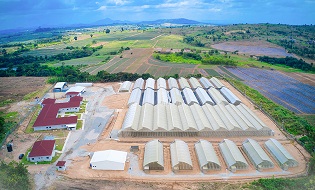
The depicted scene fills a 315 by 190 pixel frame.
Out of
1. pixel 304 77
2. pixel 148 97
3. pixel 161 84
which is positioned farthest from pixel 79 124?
pixel 304 77

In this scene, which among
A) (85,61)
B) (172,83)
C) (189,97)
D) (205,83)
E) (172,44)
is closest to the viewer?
(189,97)

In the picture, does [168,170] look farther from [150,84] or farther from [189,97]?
[150,84]

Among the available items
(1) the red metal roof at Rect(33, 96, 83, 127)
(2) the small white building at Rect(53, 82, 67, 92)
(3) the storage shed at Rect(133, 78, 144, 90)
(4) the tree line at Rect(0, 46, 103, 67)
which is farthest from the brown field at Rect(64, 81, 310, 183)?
(4) the tree line at Rect(0, 46, 103, 67)

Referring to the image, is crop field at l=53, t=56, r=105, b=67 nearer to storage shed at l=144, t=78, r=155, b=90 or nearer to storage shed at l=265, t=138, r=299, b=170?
storage shed at l=144, t=78, r=155, b=90

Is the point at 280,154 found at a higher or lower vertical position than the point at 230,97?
lower

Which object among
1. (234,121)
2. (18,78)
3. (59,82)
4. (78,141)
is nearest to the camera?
(78,141)

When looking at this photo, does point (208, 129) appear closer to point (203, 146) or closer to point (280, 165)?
point (203, 146)

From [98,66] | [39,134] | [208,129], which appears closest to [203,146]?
[208,129]
